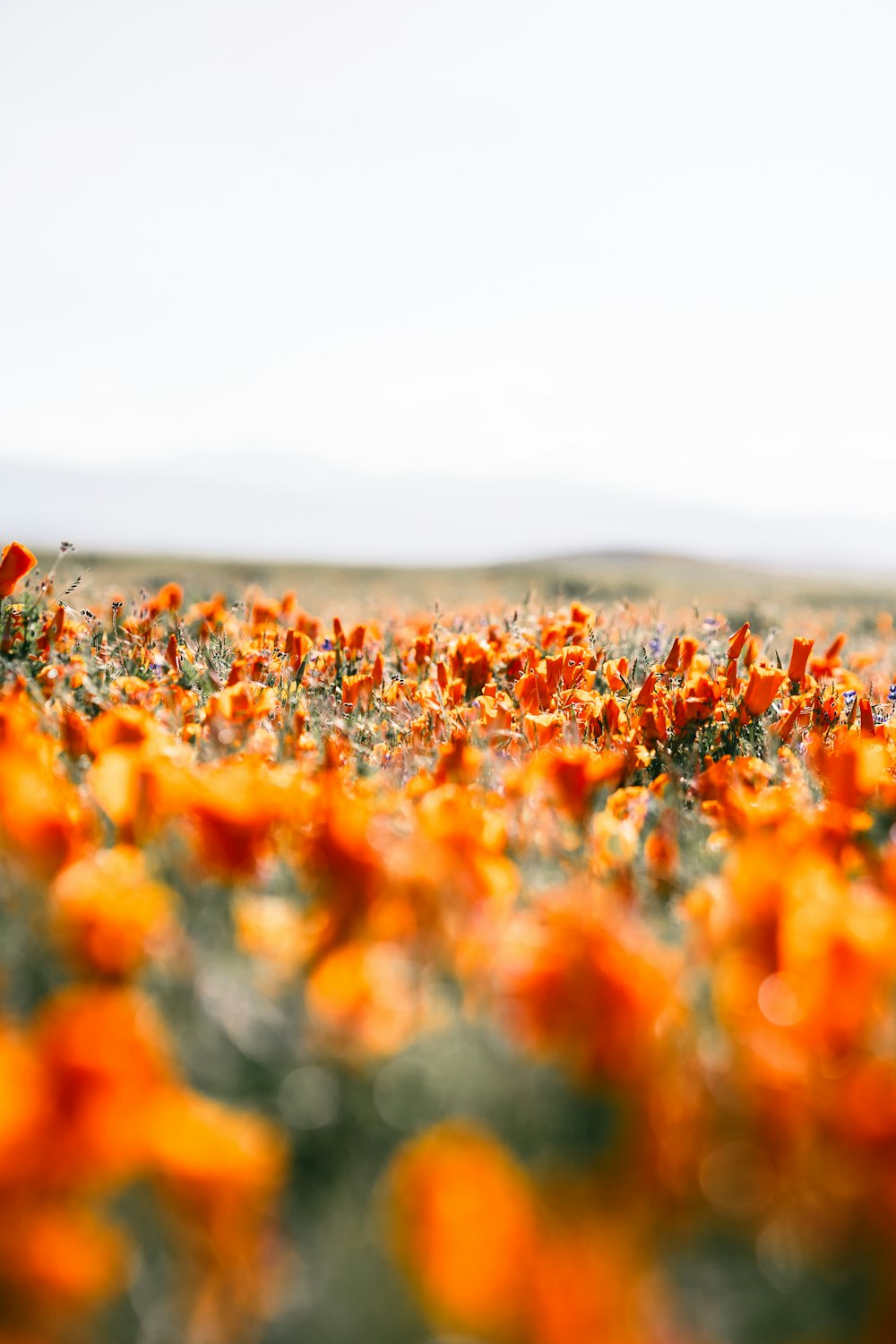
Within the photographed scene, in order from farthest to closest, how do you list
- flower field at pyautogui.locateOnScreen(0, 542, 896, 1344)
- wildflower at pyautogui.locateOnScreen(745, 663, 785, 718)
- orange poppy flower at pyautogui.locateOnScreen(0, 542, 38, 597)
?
wildflower at pyautogui.locateOnScreen(745, 663, 785, 718) → orange poppy flower at pyautogui.locateOnScreen(0, 542, 38, 597) → flower field at pyautogui.locateOnScreen(0, 542, 896, 1344)

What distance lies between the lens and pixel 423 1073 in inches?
40.5

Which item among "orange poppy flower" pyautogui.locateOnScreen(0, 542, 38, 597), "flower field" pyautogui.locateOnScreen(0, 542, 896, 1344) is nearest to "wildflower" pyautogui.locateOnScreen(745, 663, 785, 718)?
"flower field" pyautogui.locateOnScreen(0, 542, 896, 1344)

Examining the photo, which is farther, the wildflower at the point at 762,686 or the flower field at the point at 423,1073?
the wildflower at the point at 762,686

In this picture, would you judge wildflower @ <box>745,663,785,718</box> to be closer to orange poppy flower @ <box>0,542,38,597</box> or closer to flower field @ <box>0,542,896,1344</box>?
flower field @ <box>0,542,896,1344</box>

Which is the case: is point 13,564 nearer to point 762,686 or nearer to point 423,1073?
point 762,686

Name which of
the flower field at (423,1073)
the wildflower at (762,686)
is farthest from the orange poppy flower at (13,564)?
the wildflower at (762,686)

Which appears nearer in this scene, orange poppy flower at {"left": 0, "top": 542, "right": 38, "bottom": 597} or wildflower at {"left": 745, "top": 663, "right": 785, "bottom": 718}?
orange poppy flower at {"left": 0, "top": 542, "right": 38, "bottom": 597}

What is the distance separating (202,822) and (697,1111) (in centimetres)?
65

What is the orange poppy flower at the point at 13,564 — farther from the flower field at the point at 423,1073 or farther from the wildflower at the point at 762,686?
the wildflower at the point at 762,686

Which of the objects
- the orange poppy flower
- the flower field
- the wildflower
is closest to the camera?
the flower field

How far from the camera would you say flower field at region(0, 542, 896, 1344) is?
2.28ft

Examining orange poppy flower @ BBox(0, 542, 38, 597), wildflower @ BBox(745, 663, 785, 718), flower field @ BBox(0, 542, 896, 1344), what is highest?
orange poppy flower @ BBox(0, 542, 38, 597)

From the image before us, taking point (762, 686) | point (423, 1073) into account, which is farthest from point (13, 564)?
point (423, 1073)

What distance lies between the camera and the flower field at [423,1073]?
695mm
